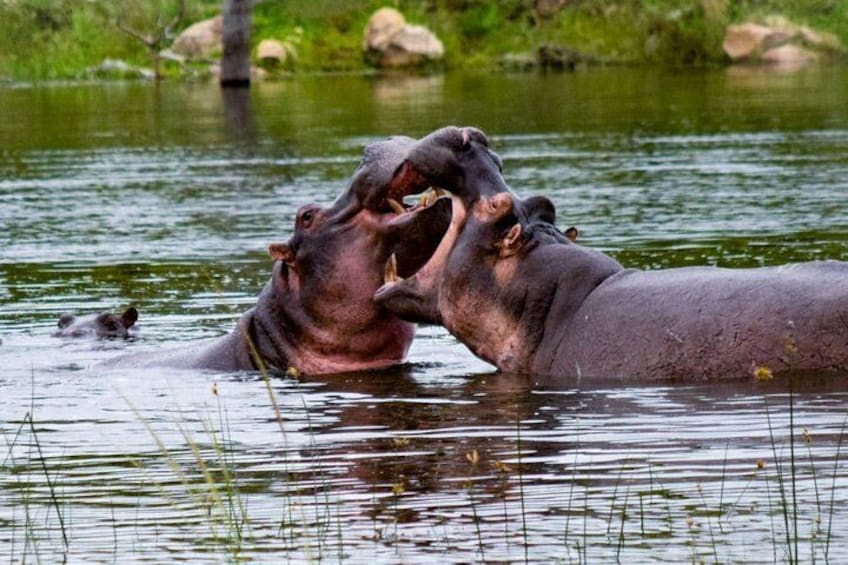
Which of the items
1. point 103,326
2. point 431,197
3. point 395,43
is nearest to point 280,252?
point 431,197

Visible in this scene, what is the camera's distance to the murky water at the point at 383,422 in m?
5.45

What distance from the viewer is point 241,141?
25375 millimetres

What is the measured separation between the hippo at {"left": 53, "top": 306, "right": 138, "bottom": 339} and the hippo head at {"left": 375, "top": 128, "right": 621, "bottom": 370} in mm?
2852

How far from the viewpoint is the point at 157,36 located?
144 feet

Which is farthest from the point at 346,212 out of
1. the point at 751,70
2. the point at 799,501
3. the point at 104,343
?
the point at 751,70

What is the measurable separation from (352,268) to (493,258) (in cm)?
105

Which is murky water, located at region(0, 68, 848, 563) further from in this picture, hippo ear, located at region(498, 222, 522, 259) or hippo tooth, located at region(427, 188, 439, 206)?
hippo tooth, located at region(427, 188, 439, 206)

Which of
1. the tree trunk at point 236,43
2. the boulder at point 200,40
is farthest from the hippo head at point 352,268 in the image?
the boulder at point 200,40

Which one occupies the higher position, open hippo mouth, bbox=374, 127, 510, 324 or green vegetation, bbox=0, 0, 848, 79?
open hippo mouth, bbox=374, 127, 510, 324

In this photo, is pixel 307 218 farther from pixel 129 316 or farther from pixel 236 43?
pixel 236 43

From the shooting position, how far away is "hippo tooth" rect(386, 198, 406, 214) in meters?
8.91

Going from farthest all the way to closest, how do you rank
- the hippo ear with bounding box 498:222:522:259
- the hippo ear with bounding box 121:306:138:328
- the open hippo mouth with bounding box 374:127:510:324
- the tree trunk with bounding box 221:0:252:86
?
the tree trunk with bounding box 221:0:252:86 < the hippo ear with bounding box 121:306:138:328 < the open hippo mouth with bounding box 374:127:510:324 < the hippo ear with bounding box 498:222:522:259

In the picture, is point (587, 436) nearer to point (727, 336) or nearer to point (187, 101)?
point (727, 336)

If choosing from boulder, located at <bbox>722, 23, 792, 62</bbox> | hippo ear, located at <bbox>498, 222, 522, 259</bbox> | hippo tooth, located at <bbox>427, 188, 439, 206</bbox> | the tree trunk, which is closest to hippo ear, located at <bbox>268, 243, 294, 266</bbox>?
hippo tooth, located at <bbox>427, 188, 439, 206</bbox>
